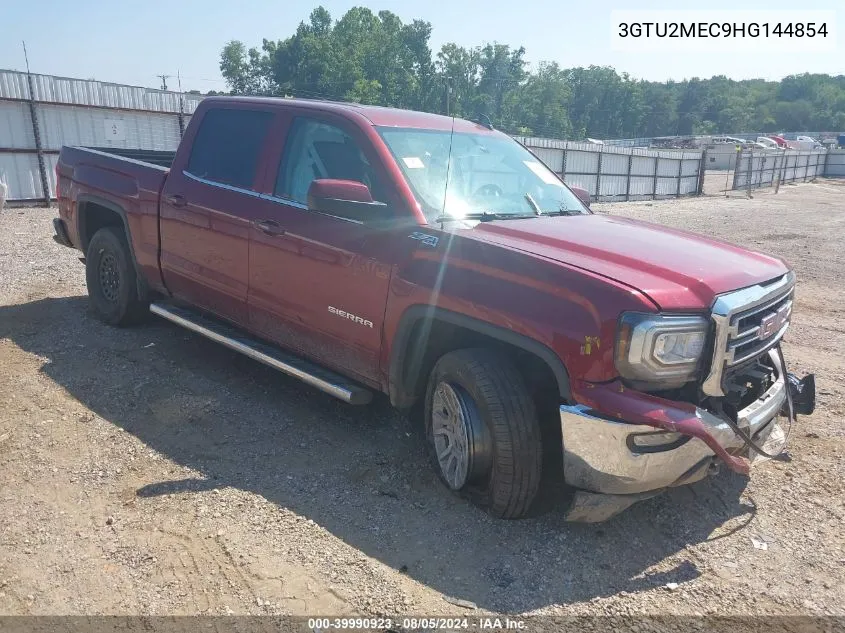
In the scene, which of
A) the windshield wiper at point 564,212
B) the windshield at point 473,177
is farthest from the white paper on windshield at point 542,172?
the windshield wiper at point 564,212

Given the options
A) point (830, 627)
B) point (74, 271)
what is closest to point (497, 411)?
point (830, 627)

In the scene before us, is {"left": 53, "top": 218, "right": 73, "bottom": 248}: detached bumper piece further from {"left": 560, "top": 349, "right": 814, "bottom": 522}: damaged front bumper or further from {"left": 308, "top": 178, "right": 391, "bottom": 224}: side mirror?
{"left": 560, "top": 349, "right": 814, "bottom": 522}: damaged front bumper

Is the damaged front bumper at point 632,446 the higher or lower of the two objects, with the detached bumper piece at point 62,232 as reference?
lower

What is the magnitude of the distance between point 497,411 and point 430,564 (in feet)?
2.48

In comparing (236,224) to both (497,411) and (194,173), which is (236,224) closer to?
(194,173)

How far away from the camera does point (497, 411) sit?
10.3ft

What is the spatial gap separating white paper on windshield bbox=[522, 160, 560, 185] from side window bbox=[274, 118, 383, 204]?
126 cm

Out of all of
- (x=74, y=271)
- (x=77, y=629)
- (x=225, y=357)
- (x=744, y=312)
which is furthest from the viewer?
(x=74, y=271)

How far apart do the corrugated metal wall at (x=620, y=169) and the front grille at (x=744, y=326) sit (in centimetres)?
1837

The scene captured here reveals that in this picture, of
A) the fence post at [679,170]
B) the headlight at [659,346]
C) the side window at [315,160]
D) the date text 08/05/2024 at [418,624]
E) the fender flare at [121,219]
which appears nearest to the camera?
the date text 08/05/2024 at [418,624]

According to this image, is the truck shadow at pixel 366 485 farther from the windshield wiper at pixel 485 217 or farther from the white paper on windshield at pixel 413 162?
the white paper on windshield at pixel 413 162

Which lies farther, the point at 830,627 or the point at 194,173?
the point at 194,173

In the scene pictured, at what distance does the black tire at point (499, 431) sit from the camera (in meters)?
3.12

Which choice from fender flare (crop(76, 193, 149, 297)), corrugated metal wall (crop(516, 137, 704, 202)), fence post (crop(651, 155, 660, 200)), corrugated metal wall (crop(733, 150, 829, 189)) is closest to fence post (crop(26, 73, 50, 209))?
fender flare (crop(76, 193, 149, 297))
